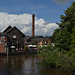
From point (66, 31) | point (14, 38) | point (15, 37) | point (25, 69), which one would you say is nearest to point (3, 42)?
point (14, 38)

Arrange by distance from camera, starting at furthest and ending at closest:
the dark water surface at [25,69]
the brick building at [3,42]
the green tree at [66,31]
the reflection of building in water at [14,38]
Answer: the reflection of building in water at [14,38]
the brick building at [3,42]
the green tree at [66,31]
the dark water surface at [25,69]

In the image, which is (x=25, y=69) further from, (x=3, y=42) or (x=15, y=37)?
(x=15, y=37)

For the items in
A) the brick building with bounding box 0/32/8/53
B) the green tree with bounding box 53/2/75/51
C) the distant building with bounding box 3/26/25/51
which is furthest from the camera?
the distant building with bounding box 3/26/25/51

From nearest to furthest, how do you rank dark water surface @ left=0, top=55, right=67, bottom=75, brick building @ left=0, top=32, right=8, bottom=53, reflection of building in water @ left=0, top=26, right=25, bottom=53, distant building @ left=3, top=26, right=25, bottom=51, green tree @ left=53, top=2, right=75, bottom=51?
dark water surface @ left=0, top=55, right=67, bottom=75, green tree @ left=53, top=2, right=75, bottom=51, brick building @ left=0, top=32, right=8, bottom=53, reflection of building in water @ left=0, top=26, right=25, bottom=53, distant building @ left=3, top=26, right=25, bottom=51

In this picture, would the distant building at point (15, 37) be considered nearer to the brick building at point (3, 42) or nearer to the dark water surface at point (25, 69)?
the brick building at point (3, 42)

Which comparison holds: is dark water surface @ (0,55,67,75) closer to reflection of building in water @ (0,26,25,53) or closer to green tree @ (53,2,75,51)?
green tree @ (53,2,75,51)

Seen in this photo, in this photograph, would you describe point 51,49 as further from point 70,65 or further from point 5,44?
point 5,44

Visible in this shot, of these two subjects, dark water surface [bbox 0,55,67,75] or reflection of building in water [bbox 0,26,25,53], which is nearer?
dark water surface [bbox 0,55,67,75]

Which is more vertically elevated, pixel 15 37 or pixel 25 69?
pixel 15 37

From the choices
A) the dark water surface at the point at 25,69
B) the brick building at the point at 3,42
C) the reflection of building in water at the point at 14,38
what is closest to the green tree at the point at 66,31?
the dark water surface at the point at 25,69

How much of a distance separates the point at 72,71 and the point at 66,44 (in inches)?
240

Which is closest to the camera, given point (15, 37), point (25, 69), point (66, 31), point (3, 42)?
point (25, 69)

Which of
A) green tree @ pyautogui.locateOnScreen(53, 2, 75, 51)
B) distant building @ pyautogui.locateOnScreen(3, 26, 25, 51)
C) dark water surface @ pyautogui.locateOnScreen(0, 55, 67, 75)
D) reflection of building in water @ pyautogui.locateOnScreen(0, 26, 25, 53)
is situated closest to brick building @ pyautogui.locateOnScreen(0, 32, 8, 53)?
reflection of building in water @ pyautogui.locateOnScreen(0, 26, 25, 53)

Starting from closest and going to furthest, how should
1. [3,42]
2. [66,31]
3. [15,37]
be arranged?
[66,31] → [3,42] → [15,37]
